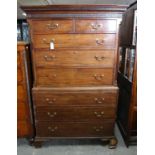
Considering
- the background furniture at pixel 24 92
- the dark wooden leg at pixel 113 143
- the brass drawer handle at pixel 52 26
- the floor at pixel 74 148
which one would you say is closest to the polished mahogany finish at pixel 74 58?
the background furniture at pixel 24 92

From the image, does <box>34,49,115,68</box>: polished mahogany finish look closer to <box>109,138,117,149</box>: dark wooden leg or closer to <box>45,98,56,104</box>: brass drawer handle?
<box>45,98,56,104</box>: brass drawer handle

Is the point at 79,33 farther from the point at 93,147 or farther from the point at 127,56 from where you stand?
the point at 93,147

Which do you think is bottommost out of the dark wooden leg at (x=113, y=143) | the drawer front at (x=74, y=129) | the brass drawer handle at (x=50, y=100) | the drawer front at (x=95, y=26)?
the dark wooden leg at (x=113, y=143)

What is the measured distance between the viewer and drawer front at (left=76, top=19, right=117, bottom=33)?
1.65 m

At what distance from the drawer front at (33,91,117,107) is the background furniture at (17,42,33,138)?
132 millimetres

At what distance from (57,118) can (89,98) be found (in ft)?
1.47

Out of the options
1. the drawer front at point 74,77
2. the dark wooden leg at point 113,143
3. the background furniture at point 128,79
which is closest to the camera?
the drawer front at point 74,77

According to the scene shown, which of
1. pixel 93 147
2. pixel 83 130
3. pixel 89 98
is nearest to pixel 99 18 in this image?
pixel 89 98

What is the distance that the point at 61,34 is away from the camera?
5.49 ft

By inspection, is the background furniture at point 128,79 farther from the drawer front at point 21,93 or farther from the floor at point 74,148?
the drawer front at point 21,93

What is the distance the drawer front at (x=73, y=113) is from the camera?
1.87 metres

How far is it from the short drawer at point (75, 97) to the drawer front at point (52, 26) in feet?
2.11

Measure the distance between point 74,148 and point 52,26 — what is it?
1455 millimetres

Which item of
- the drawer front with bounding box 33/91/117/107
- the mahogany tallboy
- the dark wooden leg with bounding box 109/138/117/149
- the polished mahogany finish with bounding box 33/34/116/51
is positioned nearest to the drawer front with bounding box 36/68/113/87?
the mahogany tallboy
